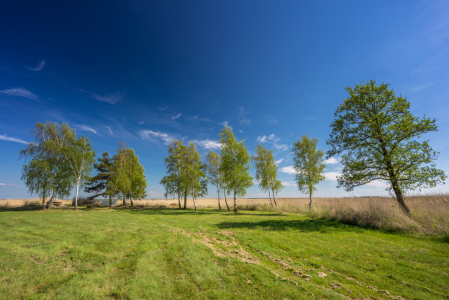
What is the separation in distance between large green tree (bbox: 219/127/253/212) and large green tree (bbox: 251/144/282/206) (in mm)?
8503

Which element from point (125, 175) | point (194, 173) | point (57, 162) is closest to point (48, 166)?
point (57, 162)

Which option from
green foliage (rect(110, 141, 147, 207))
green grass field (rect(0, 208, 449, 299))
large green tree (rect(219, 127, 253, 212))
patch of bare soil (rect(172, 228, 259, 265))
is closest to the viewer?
green grass field (rect(0, 208, 449, 299))

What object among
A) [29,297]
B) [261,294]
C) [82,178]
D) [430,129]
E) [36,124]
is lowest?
[261,294]

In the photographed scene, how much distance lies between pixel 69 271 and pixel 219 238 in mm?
7028

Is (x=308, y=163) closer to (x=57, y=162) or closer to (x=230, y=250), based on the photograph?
(x=230, y=250)

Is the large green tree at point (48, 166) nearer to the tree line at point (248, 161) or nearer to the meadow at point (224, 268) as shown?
the tree line at point (248, 161)

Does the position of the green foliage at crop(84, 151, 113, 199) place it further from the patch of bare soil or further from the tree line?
the patch of bare soil

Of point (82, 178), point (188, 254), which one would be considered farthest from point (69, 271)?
point (82, 178)

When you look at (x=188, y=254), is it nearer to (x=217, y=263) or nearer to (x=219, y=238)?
(x=217, y=263)

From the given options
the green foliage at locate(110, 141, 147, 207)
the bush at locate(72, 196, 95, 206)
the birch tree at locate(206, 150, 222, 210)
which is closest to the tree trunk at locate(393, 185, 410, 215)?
the birch tree at locate(206, 150, 222, 210)

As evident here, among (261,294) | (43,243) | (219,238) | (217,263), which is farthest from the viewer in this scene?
(219,238)

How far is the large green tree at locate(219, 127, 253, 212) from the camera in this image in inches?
1035

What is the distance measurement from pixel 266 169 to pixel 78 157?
118ft

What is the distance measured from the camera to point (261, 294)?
4414 millimetres
